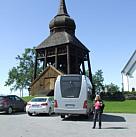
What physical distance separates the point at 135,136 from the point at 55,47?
52.1 meters

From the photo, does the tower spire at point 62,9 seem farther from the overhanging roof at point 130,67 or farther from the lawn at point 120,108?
the lawn at point 120,108

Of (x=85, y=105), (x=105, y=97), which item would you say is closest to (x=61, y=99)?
(x=85, y=105)

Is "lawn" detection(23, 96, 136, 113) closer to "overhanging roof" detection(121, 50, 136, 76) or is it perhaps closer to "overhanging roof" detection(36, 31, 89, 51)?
"overhanging roof" detection(36, 31, 89, 51)

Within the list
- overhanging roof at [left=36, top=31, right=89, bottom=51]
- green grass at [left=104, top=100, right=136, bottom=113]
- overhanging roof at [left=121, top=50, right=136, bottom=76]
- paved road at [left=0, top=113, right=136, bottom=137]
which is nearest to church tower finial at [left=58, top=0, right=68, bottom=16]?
overhanging roof at [left=36, top=31, right=89, bottom=51]

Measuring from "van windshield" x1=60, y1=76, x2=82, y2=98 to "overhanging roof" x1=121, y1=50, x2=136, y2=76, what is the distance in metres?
49.3

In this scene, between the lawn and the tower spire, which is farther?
the tower spire

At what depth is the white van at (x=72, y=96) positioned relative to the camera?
22688 mm

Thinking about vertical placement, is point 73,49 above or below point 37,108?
above

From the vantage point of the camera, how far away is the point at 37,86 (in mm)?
63438

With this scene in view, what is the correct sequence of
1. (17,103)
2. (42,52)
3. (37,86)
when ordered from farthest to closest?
(42,52)
(37,86)
(17,103)

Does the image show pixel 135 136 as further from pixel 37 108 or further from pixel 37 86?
pixel 37 86

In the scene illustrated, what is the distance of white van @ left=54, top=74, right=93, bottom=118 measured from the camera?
2269cm

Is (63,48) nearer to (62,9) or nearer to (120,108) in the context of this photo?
(62,9)

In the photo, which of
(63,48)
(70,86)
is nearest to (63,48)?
(63,48)
